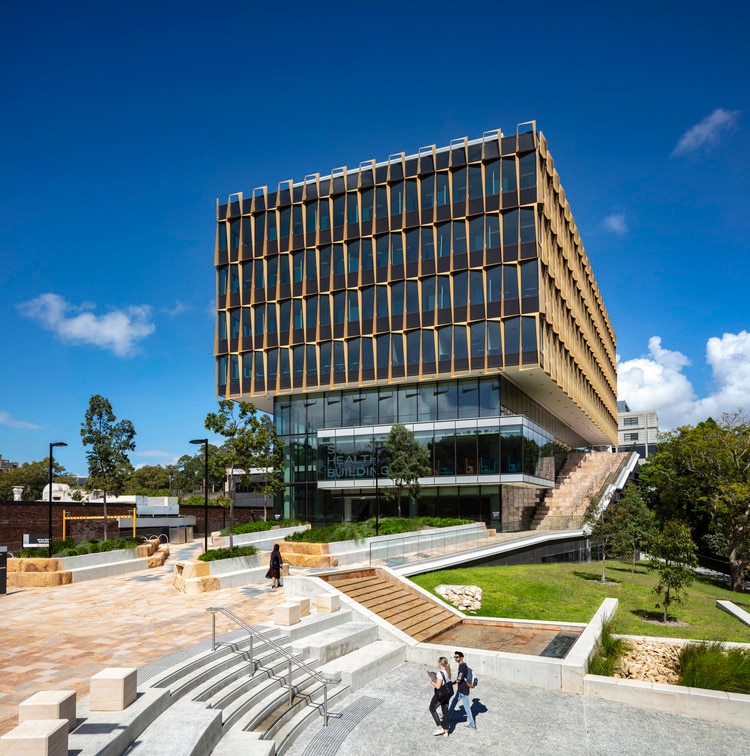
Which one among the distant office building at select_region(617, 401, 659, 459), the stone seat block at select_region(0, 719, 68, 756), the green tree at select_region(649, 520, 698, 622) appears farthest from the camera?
the distant office building at select_region(617, 401, 659, 459)

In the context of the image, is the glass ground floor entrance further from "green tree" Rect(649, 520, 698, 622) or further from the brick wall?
"green tree" Rect(649, 520, 698, 622)

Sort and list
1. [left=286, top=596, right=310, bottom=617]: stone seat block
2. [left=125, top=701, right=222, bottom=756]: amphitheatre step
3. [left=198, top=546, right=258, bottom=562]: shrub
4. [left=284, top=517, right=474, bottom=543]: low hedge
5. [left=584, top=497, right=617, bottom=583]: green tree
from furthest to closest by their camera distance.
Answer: [left=584, top=497, right=617, bottom=583]: green tree, [left=284, top=517, right=474, bottom=543]: low hedge, [left=198, top=546, right=258, bottom=562]: shrub, [left=286, top=596, right=310, bottom=617]: stone seat block, [left=125, top=701, right=222, bottom=756]: amphitheatre step

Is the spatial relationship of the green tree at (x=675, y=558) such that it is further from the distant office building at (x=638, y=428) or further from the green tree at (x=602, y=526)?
the distant office building at (x=638, y=428)

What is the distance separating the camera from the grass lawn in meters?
21.9

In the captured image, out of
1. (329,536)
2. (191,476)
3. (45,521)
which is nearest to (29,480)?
(191,476)

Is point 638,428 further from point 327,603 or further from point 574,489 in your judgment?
point 327,603

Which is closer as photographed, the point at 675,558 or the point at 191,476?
the point at 675,558

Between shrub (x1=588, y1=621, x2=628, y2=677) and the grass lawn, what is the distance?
146 centimetres

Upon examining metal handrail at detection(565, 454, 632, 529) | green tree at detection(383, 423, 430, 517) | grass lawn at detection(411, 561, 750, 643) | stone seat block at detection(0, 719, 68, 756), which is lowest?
grass lawn at detection(411, 561, 750, 643)

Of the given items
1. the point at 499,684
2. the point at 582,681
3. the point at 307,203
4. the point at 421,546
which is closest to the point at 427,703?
the point at 499,684

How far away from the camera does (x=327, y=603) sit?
19719 mm

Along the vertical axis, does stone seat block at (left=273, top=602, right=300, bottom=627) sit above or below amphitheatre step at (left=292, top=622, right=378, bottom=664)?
above

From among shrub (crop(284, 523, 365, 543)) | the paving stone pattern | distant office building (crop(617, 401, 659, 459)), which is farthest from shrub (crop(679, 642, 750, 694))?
distant office building (crop(617, 401, 659, 459))

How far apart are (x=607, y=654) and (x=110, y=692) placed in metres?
11.9
